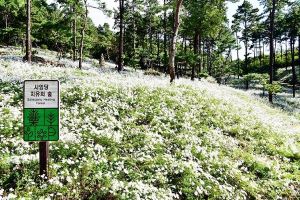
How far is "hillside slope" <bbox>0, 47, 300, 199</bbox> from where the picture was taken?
7.88 metres

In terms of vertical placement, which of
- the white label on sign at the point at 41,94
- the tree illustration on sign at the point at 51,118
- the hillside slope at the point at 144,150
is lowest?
the hillside slope at the point at 144,150

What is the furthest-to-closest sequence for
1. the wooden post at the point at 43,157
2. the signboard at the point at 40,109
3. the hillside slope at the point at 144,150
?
the hillside slope at the point at 144,150
the wooden post at the point at 43,157
the signboard at the point at 40,109

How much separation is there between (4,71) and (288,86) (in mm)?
58930

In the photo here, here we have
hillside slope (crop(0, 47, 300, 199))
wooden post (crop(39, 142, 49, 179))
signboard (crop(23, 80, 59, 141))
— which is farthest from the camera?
hillside slope (crop(0, 47, 300, 199))

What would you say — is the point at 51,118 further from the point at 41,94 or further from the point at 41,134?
the point at 41,94

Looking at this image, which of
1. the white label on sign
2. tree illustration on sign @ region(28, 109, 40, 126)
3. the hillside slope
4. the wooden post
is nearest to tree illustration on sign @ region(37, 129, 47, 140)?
tree illustration on sign @ region(28, 109, 40, 126)

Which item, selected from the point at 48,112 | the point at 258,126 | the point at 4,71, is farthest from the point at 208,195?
the point at 4,71

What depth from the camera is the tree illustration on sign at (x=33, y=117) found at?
23.8 ft

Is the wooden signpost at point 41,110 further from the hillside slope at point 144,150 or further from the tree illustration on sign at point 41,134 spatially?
the hillside slope at point 144,150

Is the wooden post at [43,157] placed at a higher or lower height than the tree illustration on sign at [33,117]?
lower

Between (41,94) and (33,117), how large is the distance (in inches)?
20.1

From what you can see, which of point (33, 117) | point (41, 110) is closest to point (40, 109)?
point (41, 110)

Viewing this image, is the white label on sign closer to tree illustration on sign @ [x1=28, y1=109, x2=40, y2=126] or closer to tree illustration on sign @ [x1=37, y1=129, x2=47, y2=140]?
tree illustration on sign @ [x1=28, y1=109, x2=40, y2=126]

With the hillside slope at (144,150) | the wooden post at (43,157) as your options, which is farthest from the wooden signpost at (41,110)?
the hillside slope at (144,150)
